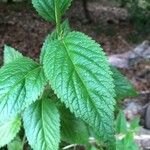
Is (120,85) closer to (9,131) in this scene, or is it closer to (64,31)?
(64,31)

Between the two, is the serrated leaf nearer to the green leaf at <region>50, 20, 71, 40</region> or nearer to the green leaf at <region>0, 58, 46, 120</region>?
the green leaf at <region>50, 20, 71, 40</region>

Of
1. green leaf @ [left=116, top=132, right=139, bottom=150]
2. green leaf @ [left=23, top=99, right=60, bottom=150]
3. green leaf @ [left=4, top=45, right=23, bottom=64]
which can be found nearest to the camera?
green leaf @ [left=23, top=99, right=60, bottom=150]

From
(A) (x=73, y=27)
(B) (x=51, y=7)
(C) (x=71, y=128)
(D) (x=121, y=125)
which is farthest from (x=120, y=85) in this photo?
(A) (x=73, y=27)

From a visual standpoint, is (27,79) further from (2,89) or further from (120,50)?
(120,50)

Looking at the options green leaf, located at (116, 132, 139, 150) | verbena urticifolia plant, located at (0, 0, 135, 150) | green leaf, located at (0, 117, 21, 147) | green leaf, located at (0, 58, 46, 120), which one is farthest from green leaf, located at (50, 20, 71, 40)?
green leaf, located at (116, 132, 139, 150)

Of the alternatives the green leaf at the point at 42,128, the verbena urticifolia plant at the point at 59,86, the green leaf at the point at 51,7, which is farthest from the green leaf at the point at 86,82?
the green leaf at the point at 42,128

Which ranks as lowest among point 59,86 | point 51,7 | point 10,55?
point 59,86
